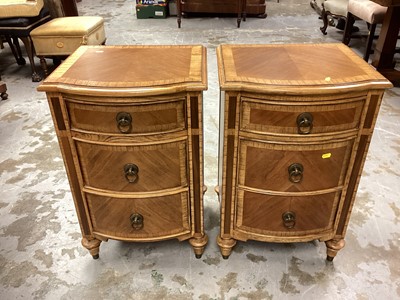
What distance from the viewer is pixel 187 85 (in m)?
1.19

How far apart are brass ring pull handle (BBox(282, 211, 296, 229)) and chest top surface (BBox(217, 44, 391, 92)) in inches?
21.8

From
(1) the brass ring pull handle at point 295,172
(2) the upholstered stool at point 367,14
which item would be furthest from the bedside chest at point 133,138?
(2) the upholstered stool at point 367,14

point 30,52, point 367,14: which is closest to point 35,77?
point 30,52

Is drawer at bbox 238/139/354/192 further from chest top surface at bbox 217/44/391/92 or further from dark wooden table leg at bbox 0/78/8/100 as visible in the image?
dark wooden table leg at bbox 0/78/8/100

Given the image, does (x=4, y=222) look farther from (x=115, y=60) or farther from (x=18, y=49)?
(x=18, y=49)

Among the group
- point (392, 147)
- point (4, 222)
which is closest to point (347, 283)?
point (392, 147)

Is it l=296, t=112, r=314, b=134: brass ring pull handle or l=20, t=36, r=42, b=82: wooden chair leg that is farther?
l=20, t=36, r=42, b=82: wooden chair leg

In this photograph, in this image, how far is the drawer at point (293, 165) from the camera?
1.30m

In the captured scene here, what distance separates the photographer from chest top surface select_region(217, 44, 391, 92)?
3.87ft

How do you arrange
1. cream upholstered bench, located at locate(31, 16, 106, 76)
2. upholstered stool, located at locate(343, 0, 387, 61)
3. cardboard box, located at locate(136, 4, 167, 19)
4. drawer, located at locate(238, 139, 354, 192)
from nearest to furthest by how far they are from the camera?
drawer, located at locate(238, 139, 354, 192) → cream upholstered bench, located at locate(31, 16, 106, 76) → upholstered stool, located at locate(343, 0, 387, 61) → cardboard box, located at locate(136, 4, 167, 19)

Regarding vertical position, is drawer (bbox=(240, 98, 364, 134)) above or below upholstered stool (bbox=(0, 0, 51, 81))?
above

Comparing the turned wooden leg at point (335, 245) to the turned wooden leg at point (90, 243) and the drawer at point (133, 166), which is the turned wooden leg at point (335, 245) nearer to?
the drawer at point (133, 166)

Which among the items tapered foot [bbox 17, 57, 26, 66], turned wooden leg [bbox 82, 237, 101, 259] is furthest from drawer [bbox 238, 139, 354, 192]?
tapered foot [bbox 17, 57, 26, 66]

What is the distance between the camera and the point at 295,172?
133 cm
